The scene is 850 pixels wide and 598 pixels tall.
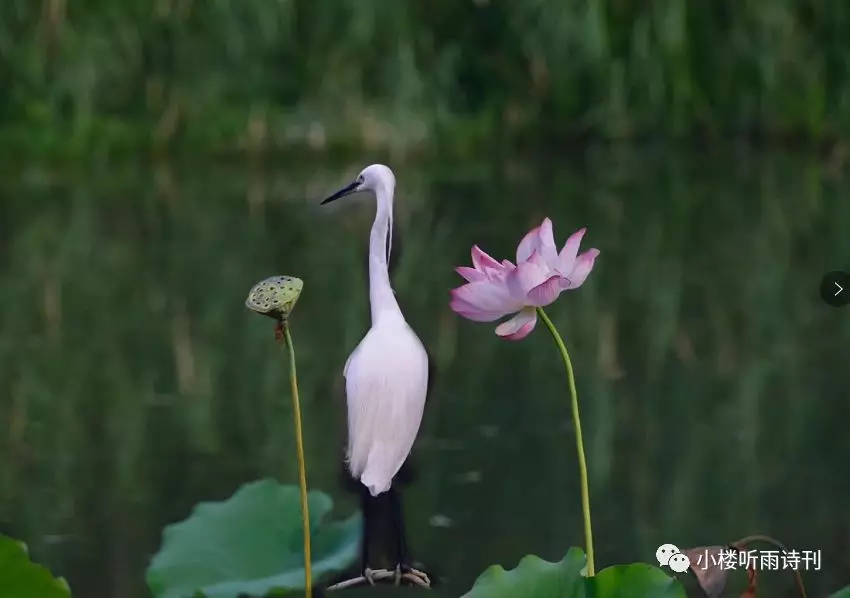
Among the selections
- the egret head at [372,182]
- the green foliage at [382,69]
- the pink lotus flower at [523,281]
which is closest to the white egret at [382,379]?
the egret head at [372,182]

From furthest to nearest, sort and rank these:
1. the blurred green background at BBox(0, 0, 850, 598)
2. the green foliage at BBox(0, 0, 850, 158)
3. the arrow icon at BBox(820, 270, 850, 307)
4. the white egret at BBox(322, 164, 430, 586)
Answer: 1. the green foliage at BBox(0, 0, 850, 158)
2. the blurred green background at BBox(0, 0, 850, 598)
3. the arrow icon at BBox(820, 270, 850, 307)
4. the white egret at BBox(322, 164, 430, 586)

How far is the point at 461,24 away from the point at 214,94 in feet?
5.97

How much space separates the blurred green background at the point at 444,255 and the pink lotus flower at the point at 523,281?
A: 0.21 meters

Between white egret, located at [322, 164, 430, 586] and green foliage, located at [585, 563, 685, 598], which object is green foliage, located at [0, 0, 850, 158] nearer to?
white egret, located at [322, 164, 430, 586]

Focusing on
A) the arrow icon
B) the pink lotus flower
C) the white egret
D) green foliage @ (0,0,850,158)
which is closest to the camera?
the pink lotus flower

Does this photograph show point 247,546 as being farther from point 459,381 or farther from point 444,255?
point 444,255

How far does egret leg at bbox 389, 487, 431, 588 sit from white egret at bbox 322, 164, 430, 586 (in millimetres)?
54

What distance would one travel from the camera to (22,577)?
5.53 ft

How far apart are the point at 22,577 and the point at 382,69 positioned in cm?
951

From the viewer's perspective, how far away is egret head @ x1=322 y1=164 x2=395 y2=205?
1.79m

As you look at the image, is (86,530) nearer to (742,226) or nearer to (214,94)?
(742,226)

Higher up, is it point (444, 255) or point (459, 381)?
point (444, 255)

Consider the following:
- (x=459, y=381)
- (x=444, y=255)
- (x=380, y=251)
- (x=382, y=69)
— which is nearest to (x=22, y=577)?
(x=380, y=251)
